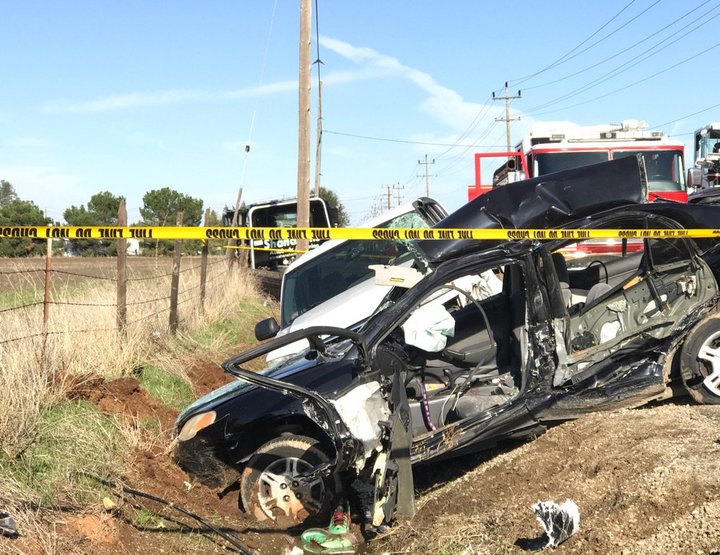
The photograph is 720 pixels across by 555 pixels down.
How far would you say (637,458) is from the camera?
16.5 feet

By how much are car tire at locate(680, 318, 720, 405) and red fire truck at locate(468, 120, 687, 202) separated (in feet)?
31.3

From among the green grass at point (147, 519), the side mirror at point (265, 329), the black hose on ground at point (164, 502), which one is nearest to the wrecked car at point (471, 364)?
the black hose on ground at point (164, 502)

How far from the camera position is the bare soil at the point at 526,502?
14.0ft

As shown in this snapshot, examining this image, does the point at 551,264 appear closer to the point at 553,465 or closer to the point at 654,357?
the point at 654,357

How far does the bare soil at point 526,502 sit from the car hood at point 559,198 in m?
1.49

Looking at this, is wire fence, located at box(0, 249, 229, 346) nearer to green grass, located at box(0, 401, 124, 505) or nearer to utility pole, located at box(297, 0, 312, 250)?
green grass, located at box(0, 401, 124, 505)

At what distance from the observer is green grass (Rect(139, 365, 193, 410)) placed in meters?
8.23

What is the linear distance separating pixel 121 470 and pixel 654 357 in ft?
12.6

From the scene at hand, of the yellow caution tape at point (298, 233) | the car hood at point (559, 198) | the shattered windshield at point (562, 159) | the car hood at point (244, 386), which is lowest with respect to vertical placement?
the car hood at point (244, 386)

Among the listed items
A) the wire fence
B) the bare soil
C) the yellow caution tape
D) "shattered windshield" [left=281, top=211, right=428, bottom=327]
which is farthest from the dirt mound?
"shattered windshield" [left=281, top=211, right=428, bottom=327]

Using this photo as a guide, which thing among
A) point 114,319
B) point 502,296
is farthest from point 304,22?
point 502,296

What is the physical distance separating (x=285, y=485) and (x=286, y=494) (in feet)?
0.24

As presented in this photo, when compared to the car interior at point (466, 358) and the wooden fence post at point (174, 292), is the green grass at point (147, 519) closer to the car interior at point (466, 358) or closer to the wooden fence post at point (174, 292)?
the car interior at point (466, 358)

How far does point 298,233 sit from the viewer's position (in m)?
6.16
